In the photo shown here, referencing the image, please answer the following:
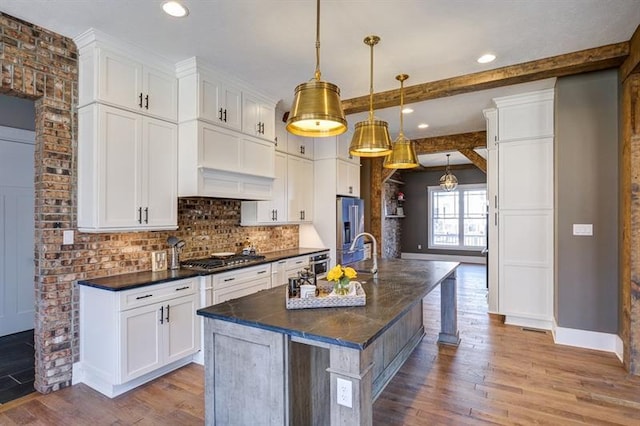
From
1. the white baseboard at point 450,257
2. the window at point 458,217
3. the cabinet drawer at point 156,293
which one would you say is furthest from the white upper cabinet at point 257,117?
the white baseboard at point 450,257

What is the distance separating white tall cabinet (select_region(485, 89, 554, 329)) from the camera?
418cm

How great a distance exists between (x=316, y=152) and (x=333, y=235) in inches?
53.1

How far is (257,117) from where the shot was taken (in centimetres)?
409

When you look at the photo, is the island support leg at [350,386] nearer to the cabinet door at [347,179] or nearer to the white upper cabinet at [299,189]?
the white upper cabinet at [299,189]

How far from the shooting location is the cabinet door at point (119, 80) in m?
2.81

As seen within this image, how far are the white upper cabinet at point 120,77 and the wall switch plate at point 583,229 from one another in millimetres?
4300

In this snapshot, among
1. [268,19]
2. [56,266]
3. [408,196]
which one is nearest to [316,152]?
[268,19]

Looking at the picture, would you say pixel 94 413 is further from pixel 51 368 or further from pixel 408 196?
pixel 408 196

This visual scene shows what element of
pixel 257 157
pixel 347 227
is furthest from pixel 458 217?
pixel 257 157

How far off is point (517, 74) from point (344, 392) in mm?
3425

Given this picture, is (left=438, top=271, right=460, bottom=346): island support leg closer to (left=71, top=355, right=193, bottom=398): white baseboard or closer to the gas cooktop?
the gas cooktop

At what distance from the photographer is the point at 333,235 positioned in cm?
526

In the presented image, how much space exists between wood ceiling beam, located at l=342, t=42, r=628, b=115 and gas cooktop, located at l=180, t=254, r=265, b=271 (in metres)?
2.29

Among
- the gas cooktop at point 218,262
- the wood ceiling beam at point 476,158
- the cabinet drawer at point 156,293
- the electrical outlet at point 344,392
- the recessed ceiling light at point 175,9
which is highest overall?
the recessed ceiling light at point 175,9
